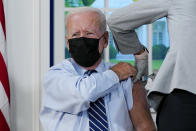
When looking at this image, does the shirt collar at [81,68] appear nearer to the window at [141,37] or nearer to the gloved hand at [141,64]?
the gloved hand at [141,64]

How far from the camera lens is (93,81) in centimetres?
154

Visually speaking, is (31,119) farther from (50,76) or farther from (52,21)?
(50,76)

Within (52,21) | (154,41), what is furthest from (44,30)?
(154,41)

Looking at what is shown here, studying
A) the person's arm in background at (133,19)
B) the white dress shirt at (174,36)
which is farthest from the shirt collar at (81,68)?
the white dress shirt at (174,36)

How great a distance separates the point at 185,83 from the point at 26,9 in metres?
1.81

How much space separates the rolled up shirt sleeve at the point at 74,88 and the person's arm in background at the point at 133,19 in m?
0.18

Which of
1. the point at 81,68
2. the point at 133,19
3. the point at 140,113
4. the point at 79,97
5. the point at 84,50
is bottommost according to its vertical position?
the point at 140,113

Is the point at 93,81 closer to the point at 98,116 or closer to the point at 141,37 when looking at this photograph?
the point at 98,116

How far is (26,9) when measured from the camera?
2645 millimetres

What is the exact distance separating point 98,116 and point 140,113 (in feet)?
0.79

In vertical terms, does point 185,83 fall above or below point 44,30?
below

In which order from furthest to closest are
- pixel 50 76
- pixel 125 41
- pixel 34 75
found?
pixel 34 75 < pixel 50 76 < pixel 125 41

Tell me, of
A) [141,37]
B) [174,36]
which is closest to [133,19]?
[174,36]

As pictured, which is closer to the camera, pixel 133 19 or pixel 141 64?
pixel 133 19
